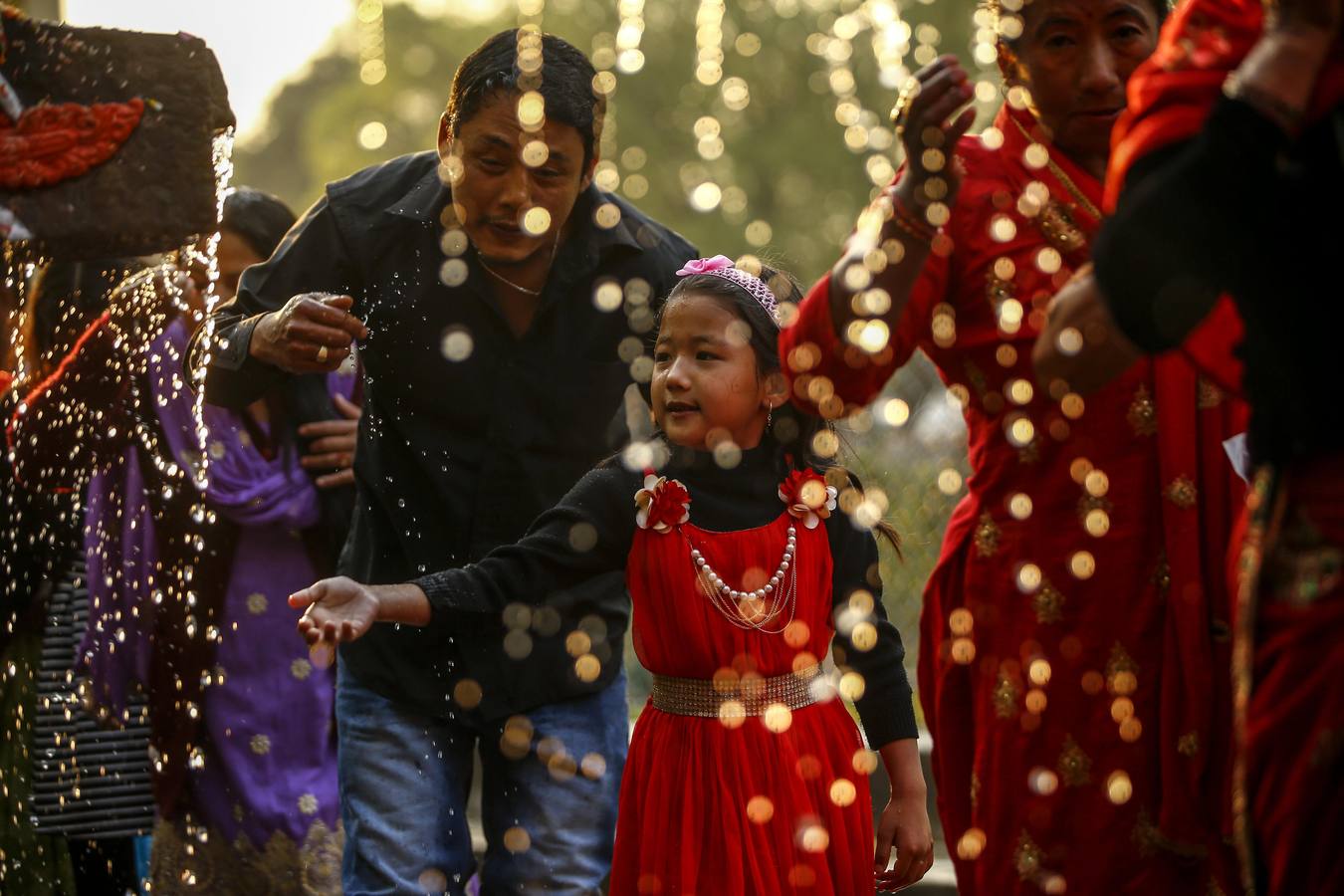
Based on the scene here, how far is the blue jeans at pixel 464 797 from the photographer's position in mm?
3803

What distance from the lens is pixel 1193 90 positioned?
6.78ft

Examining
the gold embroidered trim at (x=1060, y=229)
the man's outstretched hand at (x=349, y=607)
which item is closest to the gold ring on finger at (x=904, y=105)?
the gold embroidered trim at (x=1060, y=229)

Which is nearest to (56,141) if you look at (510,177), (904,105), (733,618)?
(510,177)

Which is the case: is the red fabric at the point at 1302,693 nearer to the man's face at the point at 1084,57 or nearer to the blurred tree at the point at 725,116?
the man's face at the point at 1084,57

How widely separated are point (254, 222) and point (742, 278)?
216 centimetres

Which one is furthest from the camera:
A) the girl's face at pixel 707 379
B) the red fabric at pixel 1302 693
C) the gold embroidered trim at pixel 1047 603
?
the girl's face at pixel 707 379

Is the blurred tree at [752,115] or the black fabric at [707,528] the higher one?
the blurred tree at [752,115]

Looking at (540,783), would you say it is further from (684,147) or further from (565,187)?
(684,147)

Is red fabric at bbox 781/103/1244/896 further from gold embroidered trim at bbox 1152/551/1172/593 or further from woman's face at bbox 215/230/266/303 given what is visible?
woman's face at bbox 215/230/266/303

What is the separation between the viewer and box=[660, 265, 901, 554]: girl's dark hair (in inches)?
146

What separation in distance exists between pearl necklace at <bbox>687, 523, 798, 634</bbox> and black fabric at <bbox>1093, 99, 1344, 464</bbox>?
154 cm

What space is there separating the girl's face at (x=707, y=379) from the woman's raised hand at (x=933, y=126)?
1059mm

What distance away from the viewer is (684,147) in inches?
1063

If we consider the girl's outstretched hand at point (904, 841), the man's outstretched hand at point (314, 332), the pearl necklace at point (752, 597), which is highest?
the man's outstretched hand at point (314, 332)
